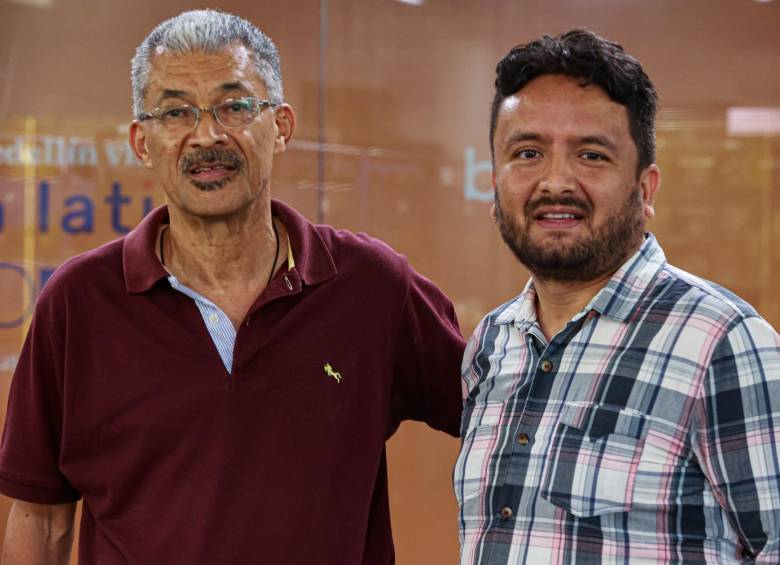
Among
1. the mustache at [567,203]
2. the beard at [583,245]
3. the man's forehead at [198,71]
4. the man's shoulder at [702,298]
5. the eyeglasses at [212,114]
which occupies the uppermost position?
the man's forehead at [198,71]

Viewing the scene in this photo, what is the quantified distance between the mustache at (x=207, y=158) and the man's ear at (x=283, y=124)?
0.54ft

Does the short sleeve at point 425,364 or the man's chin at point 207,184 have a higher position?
the man's chin at point 207,184

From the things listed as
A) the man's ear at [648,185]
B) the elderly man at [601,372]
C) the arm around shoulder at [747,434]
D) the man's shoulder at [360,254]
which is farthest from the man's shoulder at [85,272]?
the arm around shoulder at [747,434]

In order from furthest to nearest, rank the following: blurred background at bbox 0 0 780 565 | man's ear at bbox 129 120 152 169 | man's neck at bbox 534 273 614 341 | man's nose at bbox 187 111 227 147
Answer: blurred background at bbox 0 0 780 565 < man's ear at bbox 129 120 152 169 < man's nose at bbox 187 111 227 147 < man's neck at bbox 534 273 614 341

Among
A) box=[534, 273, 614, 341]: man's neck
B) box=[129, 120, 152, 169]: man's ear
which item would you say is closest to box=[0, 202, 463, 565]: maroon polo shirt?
box=[129, 120, 152, 169]: man's ear

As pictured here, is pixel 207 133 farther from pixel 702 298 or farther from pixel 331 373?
pixel 702 298

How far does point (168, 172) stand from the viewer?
2.01 metres

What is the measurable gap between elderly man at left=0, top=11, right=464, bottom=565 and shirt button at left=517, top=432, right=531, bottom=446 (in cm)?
40

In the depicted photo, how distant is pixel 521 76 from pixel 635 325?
50 cm

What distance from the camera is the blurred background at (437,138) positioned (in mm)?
3533

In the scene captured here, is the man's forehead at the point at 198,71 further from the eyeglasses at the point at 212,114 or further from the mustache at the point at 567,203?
the mustache at the point at 567,203

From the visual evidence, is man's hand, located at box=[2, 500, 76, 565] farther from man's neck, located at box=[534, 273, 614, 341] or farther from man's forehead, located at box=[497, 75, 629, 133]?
man's forehead, located at box=[497, 75, 629, 133]

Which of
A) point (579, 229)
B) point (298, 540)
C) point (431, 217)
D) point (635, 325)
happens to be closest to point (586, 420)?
point (635, 325)

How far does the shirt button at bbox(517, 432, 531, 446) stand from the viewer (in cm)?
171
